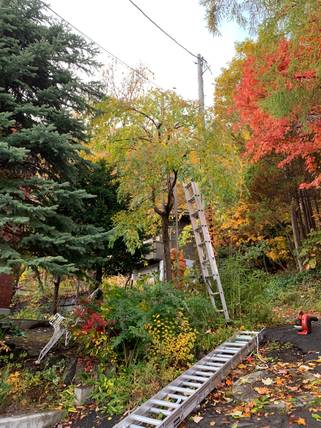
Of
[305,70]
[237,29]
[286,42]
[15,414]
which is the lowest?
[15,414]

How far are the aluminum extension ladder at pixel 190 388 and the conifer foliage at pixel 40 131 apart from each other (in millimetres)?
1985

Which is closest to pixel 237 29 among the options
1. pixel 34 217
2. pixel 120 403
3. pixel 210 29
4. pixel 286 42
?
pixel 210 29

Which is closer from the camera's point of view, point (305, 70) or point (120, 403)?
point (120, 403)

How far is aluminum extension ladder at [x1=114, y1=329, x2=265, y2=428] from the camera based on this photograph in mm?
3109

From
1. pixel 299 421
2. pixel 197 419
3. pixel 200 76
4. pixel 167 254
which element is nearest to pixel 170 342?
pixel 197 419

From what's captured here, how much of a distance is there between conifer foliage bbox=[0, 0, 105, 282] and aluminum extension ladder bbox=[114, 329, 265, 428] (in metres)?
1.99

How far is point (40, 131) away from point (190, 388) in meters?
4.04

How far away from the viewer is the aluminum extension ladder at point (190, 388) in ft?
10.2

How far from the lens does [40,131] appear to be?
4.41 m

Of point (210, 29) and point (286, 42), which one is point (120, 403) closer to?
point (286, 42)

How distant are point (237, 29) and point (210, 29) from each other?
518mm

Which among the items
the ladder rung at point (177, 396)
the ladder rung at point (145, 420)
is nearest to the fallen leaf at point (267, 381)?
the ladder rung at point (177, 396)

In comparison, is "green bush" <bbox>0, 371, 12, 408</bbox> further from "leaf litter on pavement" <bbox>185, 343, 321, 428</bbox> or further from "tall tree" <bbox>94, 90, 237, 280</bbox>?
"tall tree" <bbox>94, 90, 237, 280</bbox>

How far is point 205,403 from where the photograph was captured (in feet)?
11.7
